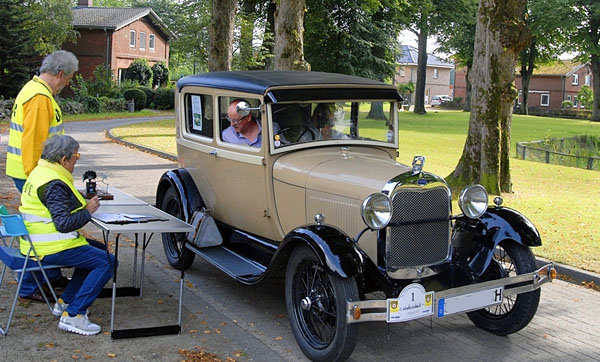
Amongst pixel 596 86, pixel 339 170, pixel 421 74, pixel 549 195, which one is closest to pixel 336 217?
pixel 339 170

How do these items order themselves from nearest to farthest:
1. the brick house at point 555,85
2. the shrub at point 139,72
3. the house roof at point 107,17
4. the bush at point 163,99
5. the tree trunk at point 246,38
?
the tree trunk at point 246,38
the bush at point 163,99
the house roof at point 107,17
the shrub at point 139,72
the brick house at point 555,85

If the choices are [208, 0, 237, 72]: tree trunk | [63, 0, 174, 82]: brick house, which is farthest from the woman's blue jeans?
[63, 0, 174, 82]: brick house

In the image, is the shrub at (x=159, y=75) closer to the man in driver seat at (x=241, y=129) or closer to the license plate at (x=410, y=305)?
the man in driver seat at (x=241, y=129)

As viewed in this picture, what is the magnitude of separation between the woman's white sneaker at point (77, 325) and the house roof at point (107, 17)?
4666 cm

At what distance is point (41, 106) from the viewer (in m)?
5.84

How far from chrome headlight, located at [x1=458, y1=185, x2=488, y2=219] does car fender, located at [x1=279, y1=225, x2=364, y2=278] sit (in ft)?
4.13

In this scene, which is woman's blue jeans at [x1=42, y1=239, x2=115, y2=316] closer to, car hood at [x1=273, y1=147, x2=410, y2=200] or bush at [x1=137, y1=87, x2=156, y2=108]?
car hood at [x1=273, y1=147, x2=410, y2=200]

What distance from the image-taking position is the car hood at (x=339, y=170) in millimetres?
5367

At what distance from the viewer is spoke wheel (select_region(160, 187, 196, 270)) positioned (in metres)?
7.41

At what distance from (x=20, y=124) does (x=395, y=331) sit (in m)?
3.69

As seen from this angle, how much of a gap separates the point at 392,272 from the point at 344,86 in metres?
2.00

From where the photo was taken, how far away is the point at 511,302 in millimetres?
5738

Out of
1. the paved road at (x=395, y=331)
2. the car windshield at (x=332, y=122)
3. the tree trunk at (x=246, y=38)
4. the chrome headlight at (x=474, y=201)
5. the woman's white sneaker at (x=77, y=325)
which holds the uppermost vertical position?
the tree trunk at (x=246, y=38)

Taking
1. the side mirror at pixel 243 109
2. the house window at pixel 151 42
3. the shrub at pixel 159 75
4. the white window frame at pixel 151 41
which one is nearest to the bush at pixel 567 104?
the white window frame at pixel 151 41
